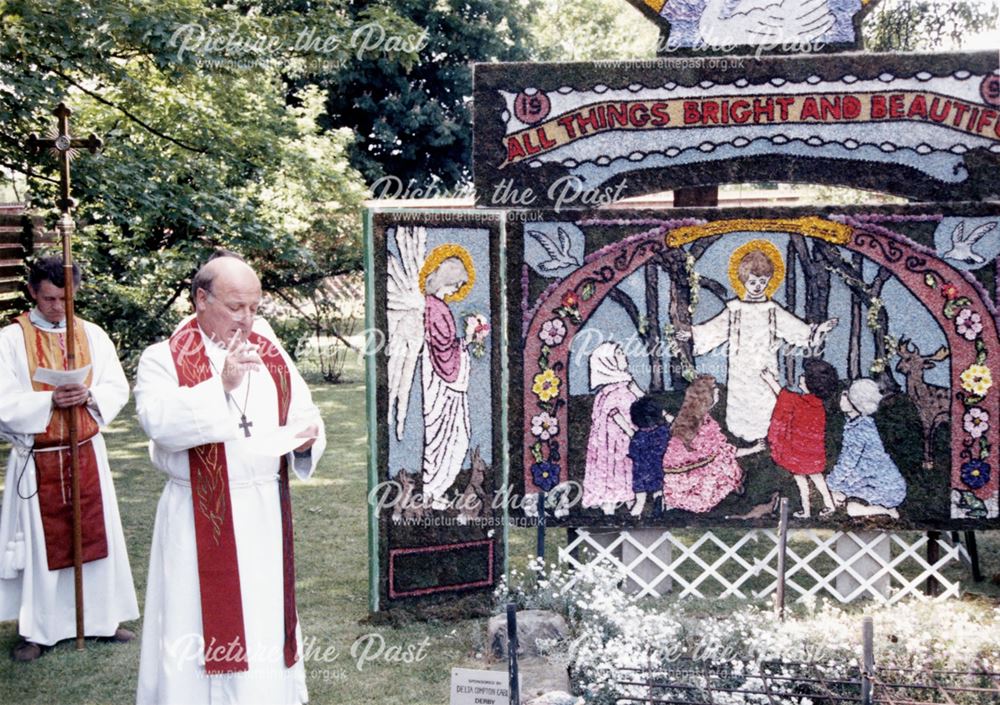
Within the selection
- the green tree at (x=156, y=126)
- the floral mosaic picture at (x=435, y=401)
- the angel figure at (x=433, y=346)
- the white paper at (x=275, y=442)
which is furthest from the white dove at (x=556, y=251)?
the green tree at (x=156, y=126)

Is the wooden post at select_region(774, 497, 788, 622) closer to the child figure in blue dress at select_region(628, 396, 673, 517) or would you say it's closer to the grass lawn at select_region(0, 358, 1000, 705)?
the grass lawn at select_region(0, 358, 1000, 705)

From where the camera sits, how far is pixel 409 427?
7.37 metres

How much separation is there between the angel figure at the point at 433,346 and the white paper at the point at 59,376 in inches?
74.2

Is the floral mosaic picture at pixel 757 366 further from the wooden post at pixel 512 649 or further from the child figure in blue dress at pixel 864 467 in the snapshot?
the wooden post at pixel 512 649

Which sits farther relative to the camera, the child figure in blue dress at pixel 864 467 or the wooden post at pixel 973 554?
the wooden post at pixel 973 554

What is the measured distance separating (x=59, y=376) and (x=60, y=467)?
67cm

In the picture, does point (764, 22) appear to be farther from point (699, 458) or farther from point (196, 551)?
point (196, 551)

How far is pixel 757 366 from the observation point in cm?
756

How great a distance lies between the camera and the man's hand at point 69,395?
6926mm

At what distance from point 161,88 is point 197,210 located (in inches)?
66.9

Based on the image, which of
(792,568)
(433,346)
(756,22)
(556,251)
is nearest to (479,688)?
(433,346)

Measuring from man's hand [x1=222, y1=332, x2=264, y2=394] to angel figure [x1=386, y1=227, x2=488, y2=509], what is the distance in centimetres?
257

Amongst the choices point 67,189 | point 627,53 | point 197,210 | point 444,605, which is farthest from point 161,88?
point 627,53

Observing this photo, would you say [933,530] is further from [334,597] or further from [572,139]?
[334,597]
